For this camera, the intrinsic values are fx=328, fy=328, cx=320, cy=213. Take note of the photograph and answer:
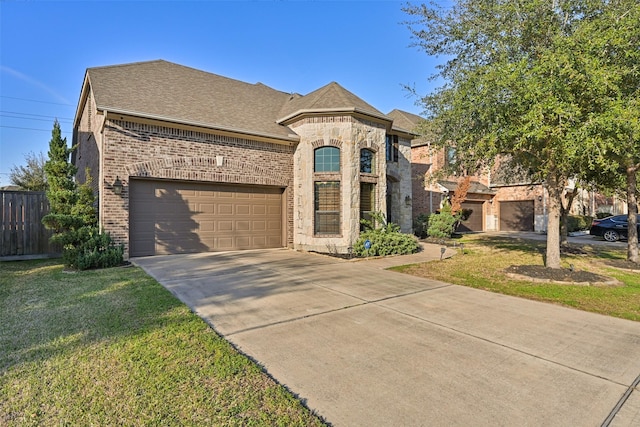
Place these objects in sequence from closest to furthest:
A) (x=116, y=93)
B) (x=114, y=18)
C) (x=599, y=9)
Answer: (x=599, y=9) → (x=116, y=93) → (x=114, y=18)

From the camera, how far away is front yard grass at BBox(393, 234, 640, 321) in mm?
5473

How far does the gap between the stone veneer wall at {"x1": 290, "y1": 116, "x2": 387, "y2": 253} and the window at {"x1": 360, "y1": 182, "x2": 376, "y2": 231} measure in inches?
6.2

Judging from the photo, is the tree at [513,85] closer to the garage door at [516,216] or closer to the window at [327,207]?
the window at [327,207]

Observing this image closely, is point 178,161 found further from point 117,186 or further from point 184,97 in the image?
point 184,97

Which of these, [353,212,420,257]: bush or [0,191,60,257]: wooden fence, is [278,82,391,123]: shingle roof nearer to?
[353,212,420,257]: bush

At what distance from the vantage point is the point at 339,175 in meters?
11.4

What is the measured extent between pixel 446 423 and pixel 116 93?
1157cm

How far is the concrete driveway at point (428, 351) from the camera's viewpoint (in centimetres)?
248

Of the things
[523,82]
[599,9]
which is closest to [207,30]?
[523,82]

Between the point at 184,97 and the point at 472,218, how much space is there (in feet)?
63.6

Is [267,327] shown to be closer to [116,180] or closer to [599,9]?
[116,180]

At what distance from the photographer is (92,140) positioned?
456 inches

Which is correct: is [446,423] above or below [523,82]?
below

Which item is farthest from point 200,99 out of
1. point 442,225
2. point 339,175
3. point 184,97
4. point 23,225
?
point 442,225
